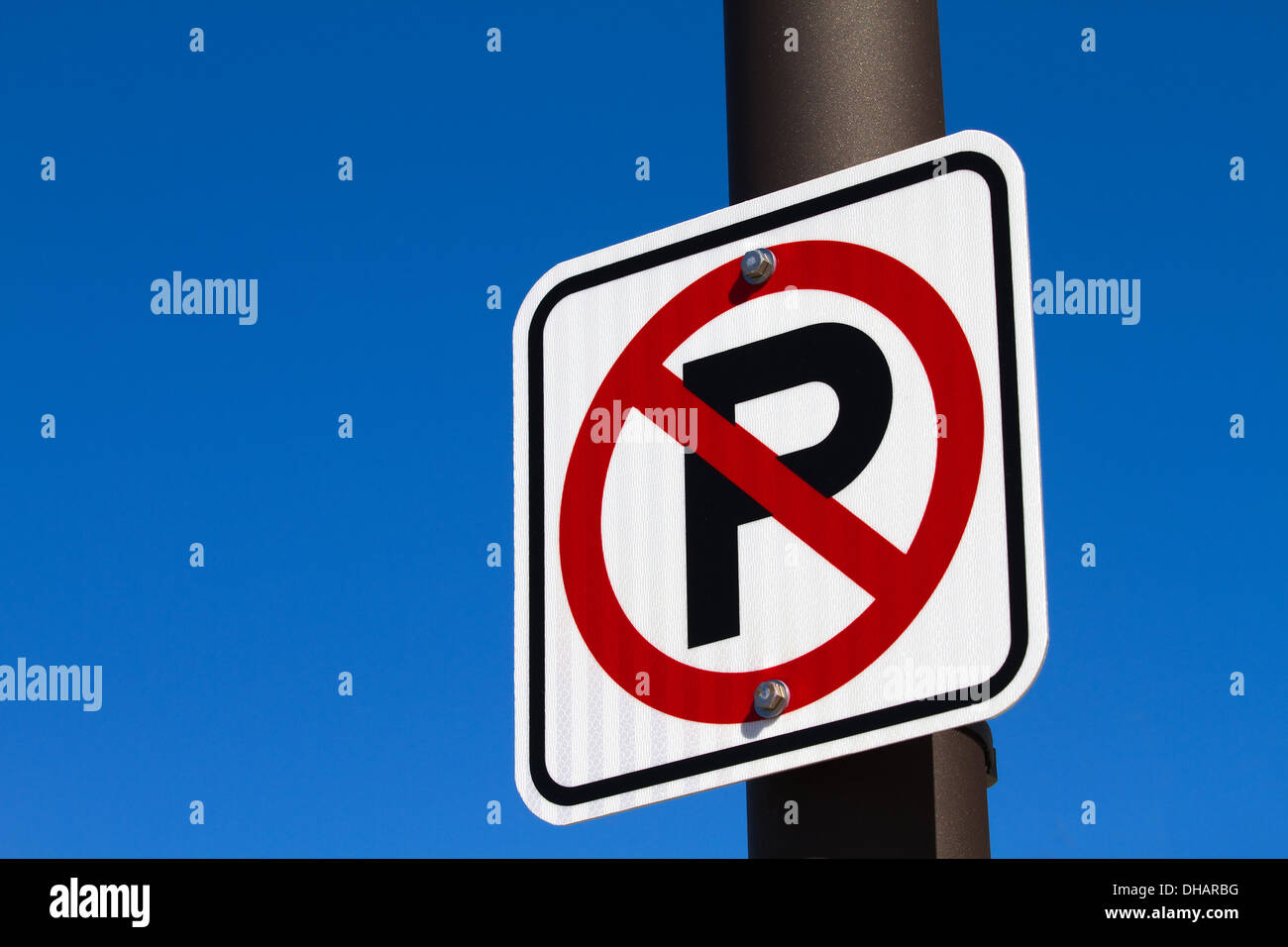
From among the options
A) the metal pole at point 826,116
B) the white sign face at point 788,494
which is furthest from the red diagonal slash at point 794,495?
the metal pole at point 826,116

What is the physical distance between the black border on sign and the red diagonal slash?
39mm

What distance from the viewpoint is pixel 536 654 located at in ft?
5.74

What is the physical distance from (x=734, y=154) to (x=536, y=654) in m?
0.69

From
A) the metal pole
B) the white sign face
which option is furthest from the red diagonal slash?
the metal pole

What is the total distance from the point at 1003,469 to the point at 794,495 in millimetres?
235

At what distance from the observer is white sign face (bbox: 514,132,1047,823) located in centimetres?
148

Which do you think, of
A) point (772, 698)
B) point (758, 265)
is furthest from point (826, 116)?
point (772, 698)

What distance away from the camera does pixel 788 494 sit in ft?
5.19

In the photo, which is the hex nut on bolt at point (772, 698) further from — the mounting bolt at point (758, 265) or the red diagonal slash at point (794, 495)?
the mounting bolt at point (758, 265)

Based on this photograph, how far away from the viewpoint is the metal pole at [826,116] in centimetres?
153

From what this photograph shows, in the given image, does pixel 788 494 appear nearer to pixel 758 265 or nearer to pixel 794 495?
pixel 794 495

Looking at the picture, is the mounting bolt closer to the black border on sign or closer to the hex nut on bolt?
the black border on sign
